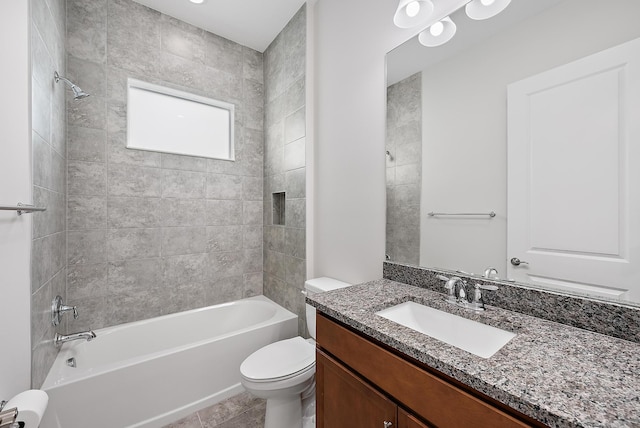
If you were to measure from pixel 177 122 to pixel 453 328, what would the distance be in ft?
8.66

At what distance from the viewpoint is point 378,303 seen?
1086 millimetres

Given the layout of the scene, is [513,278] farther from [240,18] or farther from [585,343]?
[240,18]

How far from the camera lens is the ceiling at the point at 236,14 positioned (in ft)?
6.86

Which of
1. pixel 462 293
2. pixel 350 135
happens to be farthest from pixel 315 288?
pixel 350 135

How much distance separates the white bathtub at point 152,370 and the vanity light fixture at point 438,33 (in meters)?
2.17

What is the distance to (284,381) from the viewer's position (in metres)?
1.40

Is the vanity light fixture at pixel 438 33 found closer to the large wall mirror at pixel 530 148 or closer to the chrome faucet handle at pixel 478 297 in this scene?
the large wall mirror at pixel 530 148

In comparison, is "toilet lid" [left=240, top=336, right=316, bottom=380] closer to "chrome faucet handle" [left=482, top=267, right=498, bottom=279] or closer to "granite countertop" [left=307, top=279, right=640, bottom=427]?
"granite countertop" [left=307, top=279, right=640, bottom=427]

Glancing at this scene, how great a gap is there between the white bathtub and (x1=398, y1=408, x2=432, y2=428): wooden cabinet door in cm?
146

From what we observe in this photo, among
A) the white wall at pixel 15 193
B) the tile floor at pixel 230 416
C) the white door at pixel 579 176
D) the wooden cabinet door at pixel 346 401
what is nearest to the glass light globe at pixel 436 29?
the white door at pixel 579 176

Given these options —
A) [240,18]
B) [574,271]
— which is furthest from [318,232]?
[240,18]

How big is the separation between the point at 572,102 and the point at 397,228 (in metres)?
0.86

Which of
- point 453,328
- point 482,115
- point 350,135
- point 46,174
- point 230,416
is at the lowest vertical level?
point 230,416

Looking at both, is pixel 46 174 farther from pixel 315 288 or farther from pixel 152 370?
pixel 315 288
